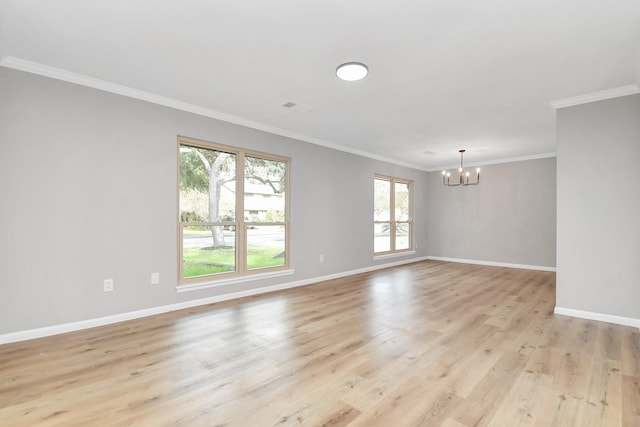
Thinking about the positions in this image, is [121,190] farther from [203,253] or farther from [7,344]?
[7,344]

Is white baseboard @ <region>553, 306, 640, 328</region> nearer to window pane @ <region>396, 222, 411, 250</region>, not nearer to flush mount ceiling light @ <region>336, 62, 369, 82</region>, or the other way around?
flush mount ceiling light @ <region>336, 62, 369, 82</region>

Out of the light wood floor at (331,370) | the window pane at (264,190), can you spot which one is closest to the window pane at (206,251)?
the window pane at (264,190)

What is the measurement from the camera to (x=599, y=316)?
11.2 ft

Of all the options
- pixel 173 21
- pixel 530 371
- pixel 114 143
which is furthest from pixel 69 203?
pixel 530 371

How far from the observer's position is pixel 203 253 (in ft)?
13.4

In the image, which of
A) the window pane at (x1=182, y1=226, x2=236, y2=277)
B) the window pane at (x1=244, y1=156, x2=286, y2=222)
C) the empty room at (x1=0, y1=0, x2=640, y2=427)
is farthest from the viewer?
the window pane at (x1=244, y1=156, x2=286, y2=222)

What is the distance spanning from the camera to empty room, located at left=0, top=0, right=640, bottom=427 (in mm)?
1999

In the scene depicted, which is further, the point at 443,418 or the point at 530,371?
the point at 530,371

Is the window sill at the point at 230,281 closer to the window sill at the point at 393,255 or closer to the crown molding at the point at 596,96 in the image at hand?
the window sill at the point at 393,255

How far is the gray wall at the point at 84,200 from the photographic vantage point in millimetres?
2754

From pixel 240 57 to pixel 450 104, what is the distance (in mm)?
2568

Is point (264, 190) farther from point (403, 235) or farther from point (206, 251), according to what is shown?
point (403, 235)

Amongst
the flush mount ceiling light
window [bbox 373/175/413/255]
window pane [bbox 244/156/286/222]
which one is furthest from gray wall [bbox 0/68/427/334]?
window [bbox 373/175/413/255]

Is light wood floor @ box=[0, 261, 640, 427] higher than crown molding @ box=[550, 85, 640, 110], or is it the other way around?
crown molding @ box=[550, 85, 640, 110]
